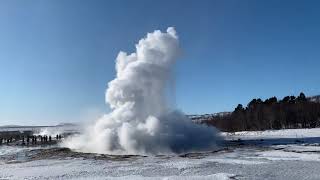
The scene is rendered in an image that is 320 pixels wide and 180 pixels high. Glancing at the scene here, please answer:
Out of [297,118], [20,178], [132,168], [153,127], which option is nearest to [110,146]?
[153,127]

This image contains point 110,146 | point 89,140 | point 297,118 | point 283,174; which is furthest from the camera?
point 297,118

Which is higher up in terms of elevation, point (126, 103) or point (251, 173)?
point (126, 103)

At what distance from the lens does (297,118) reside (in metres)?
110

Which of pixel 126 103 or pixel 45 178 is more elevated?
pixel 126 103

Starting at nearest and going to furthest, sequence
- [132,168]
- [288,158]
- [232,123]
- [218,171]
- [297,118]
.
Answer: [218,171] → [132,168] → [288,158] → [297,118] → [232,123]

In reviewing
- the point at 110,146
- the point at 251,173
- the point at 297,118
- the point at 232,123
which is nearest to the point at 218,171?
the point at 251,173

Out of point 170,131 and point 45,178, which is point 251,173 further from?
point 170,131

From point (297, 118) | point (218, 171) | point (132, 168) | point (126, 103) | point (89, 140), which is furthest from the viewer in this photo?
point (297, 118)

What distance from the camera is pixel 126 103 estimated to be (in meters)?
61.7

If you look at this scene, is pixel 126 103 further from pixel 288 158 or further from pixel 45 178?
pixel 45 178

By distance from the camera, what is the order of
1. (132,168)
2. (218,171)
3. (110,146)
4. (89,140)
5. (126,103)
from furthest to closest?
(89,140)
(126,103)
(110,146)
(132,168)
(218,171)

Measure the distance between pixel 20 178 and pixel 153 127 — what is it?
1155 inches

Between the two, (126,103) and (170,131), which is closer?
(170,131)

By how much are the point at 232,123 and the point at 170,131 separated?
222ft
